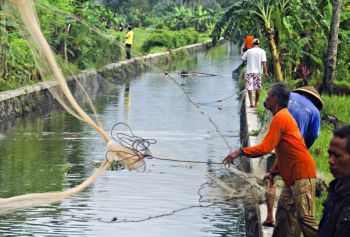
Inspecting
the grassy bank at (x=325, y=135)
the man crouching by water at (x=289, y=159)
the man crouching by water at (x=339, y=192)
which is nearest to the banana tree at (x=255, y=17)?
the grassy bank at (x=325, y=135)

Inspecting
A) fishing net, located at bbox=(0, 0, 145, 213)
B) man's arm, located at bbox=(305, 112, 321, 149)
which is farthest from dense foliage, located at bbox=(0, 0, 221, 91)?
man's arm, located at bbox=(305, 112, 321, 149)

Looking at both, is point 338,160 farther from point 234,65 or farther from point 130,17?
point 130,17

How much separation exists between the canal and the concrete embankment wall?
0.30 meters

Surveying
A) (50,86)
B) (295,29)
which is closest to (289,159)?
(50,86)

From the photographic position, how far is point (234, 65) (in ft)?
138

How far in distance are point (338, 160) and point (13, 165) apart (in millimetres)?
9519

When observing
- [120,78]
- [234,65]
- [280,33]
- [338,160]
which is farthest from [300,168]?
[234,65]

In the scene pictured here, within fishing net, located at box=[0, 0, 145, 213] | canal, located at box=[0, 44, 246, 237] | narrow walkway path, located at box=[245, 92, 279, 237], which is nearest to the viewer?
fishing net, located at box=[0, 0, 145, 213]

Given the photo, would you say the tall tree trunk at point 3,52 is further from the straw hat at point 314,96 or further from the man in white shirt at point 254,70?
the straw hat at point 314,96

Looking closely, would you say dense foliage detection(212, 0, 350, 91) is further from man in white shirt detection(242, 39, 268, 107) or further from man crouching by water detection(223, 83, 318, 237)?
man crouching by water detection(223, 83, 318, 237)

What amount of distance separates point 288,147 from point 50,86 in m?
1.88

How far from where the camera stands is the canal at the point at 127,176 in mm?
10172

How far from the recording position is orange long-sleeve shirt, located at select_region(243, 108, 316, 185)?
7586mm

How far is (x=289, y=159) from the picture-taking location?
7668 millimetres
